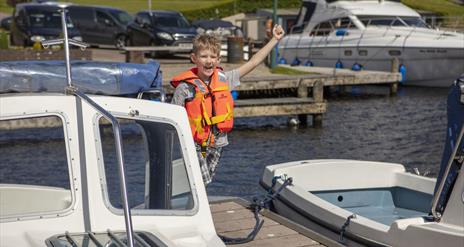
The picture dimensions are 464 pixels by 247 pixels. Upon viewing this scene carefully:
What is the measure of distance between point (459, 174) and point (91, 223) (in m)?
3.32

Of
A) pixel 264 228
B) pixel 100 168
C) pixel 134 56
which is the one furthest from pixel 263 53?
pixel 134 56

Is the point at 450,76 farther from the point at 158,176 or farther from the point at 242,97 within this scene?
the point at 158,176

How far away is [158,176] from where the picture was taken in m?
5.75

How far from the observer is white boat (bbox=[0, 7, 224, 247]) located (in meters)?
4.97

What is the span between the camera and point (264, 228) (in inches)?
298

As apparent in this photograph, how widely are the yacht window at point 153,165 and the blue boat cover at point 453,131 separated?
260 centimetres

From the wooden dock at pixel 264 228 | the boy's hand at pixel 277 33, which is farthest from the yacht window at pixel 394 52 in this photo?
Result: the boy's hand at pixel 277 33

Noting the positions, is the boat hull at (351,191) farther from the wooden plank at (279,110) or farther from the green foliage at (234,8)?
the green foliage at (234,8)

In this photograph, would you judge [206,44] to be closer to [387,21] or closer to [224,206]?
[224,206]

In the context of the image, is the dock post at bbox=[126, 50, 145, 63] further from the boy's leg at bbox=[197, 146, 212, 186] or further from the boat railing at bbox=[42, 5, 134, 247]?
the boat railing at bbox=[42, 5, 134, 247]

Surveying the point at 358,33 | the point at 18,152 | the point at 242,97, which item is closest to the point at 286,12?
the point at 358,33

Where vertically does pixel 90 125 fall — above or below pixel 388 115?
above

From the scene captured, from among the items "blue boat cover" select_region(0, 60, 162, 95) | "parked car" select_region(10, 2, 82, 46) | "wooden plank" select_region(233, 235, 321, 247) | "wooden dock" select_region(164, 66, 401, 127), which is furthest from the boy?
"parked car" select_region(10, 2, 82, 46)

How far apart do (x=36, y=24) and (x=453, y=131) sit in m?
26.8
